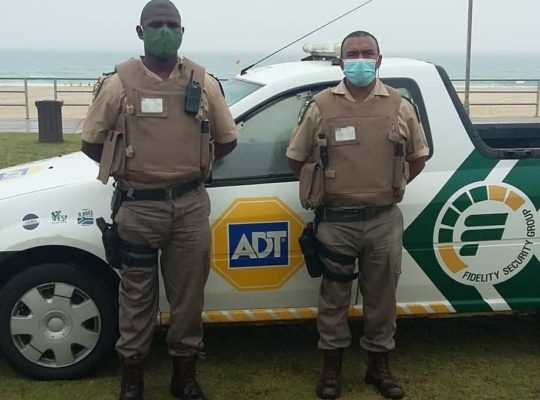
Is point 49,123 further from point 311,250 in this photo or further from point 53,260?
point 311,250

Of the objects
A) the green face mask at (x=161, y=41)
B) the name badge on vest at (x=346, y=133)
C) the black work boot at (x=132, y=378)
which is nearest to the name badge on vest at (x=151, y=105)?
the green face mask at (x=161, y=41)

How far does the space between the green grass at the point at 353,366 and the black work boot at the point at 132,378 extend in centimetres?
19

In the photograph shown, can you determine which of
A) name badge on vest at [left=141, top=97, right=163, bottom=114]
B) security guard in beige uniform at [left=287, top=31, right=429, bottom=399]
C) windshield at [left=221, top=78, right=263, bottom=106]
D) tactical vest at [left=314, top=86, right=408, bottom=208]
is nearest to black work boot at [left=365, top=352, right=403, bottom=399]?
security guard in beige uniform at [left=287, top=31, right=429, bottom=399]

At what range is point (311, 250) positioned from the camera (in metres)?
3.81

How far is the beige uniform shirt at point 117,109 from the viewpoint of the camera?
3486mm

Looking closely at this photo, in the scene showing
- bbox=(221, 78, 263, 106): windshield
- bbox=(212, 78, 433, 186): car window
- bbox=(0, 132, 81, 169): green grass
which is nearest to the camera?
bbox=(212, 78, 433, 186): car window

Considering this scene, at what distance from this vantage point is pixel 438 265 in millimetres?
Answer: 4145

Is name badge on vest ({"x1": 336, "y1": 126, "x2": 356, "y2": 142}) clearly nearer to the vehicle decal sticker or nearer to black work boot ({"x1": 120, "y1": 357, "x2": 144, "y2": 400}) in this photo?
black work boot ({"x1": 120, "y1": 357, "x2": 144, "y2": 400})

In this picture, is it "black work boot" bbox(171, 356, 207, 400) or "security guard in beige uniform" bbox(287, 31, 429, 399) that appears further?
"black work boot" bbox(171, 356, 207, 400)

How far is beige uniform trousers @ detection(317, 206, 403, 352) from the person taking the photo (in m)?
3.81

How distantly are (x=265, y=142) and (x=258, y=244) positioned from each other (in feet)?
1.79

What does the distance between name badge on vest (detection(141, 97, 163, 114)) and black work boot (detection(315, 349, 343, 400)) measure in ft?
4.93

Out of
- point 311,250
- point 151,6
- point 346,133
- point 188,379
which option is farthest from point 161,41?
point 188,379

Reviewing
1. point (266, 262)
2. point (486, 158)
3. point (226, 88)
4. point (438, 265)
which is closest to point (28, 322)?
point (266, 262)
